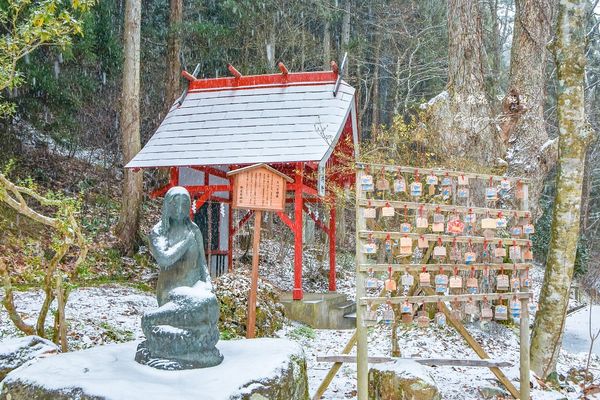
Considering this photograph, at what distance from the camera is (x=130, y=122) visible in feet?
42.2

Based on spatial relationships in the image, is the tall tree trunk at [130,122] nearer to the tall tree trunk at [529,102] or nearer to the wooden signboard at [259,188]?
the wooden signboard at [259,188]

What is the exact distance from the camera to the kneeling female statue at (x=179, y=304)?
4.52 meters

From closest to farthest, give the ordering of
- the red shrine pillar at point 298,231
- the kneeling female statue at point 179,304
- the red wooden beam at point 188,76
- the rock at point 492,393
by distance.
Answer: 1. the kneeling female statue at point 179,304
2. the rock at point 492,393
3. the red shrine pillar at point 298,231
4. the red wooden beam at point 188,76

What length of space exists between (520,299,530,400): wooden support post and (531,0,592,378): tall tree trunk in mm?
A: 1264

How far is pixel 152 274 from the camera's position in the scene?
1255 cm

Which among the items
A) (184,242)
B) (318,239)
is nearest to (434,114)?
(184,242)

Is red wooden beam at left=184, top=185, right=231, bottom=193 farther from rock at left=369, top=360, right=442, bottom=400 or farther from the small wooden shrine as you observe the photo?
rock at left=369, top=360, right=442, bottom=400

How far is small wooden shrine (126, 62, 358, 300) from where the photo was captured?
10.2 m

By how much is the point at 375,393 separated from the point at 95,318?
433cm

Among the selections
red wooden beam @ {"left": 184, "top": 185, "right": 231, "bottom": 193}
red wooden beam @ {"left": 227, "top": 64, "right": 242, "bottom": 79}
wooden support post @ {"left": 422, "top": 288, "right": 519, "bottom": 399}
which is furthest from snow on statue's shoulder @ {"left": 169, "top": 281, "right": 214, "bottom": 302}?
red wooden beam @ {"left": 227, "top": 64, "right": 242, "bottom": 79}

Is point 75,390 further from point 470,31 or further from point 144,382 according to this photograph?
point 470,31

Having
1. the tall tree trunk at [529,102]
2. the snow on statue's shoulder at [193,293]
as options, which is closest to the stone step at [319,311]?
the tall tree trunk at [529,102]

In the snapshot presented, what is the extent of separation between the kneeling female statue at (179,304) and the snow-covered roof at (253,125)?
16.4 ft

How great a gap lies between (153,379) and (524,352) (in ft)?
13.4
